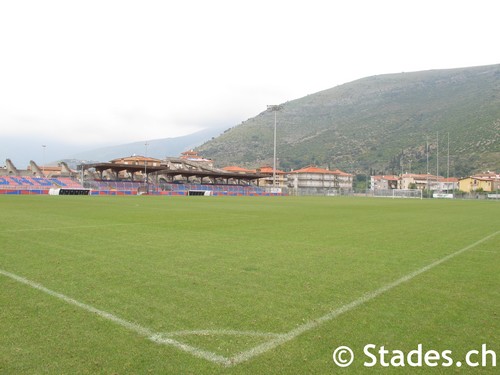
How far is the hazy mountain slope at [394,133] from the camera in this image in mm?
117438

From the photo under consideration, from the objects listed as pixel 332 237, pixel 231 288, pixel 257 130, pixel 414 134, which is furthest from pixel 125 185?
pixel 257 130

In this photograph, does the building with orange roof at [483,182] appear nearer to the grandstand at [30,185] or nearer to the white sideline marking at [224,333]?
the grandstand at [30,185]

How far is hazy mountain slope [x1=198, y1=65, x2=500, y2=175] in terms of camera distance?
117m

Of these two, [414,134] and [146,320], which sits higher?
[414,134]

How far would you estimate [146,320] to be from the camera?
4.46 meters

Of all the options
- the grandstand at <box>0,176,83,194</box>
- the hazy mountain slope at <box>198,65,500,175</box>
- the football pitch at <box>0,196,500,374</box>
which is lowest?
the football pitch at <box>0,196,500,374</box>

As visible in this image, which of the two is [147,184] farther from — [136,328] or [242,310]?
[136,328]

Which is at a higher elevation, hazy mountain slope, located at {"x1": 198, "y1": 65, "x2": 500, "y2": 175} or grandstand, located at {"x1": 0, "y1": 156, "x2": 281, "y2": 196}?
hazy mountain slope, located at {"x1": 198, "y1": 65, "x2": 500, "y2": 175}

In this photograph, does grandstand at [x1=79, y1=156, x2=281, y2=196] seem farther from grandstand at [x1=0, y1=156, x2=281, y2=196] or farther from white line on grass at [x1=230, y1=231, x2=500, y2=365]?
white line on grass at [x1=230, y1=231, x2=500, y2=365]

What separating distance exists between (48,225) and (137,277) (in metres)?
9.73

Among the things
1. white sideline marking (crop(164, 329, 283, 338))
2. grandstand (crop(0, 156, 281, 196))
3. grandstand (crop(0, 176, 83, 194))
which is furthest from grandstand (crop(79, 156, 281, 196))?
white sideline marking (crop(164, 329, 283, 338))

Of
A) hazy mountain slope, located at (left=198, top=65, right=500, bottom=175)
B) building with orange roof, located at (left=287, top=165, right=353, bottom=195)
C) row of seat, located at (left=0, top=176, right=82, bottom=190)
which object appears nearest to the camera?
row of seat, located at (left=0, top=176, right=82, bottom=190)

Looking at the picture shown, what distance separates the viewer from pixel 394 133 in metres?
142

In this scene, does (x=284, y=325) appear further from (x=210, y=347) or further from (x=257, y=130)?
(x=257, y=130)
